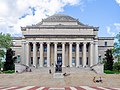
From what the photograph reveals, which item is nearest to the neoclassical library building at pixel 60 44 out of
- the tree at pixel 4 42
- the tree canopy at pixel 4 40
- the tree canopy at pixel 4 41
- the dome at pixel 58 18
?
the dome at pixel 58 18

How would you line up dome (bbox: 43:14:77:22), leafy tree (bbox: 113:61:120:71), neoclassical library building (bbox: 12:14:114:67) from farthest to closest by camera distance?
dome (bbox: 43:14:77:22) → neoclassical library building (bbox: 12:14:114:67) → leafy tree (bbox: 113:61:120:71)

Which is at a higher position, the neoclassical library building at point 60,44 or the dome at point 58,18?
the dome at point 58,18

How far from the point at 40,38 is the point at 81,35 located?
35.3ft

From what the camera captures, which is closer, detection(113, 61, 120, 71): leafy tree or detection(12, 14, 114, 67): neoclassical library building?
detection(113, 61, 120, 71): leafy tree

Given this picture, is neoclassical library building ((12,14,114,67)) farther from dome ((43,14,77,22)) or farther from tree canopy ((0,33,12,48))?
tree canopy ((0,33,12,48))

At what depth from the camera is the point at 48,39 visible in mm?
76812

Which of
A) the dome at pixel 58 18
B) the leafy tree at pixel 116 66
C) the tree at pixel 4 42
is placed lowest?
the leafy tree at pixel 116 66

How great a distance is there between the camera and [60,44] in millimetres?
78750

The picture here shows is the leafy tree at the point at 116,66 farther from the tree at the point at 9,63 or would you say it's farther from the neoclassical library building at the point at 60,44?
the tree at the point at 9,63

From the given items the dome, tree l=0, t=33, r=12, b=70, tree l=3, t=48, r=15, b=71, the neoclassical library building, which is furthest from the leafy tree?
tree l=0, t=33, r=12, b=70

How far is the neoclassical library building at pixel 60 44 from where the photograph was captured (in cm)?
7650

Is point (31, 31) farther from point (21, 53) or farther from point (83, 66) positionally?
point (83, 66)

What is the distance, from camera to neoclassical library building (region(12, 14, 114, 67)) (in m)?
76.5

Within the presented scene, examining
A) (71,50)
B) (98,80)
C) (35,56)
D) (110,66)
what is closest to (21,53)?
(35,56)
